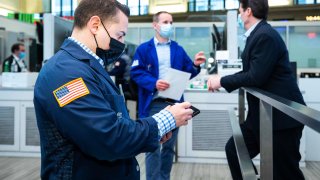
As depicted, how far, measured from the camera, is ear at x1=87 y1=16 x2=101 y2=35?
121cm

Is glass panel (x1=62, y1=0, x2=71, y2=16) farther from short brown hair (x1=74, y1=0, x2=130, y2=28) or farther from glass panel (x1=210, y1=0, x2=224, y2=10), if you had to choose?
short brown hair (x1=74, y1=0, x2=130, y2=28)

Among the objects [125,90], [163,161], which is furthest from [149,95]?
[125,90]

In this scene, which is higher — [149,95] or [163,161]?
[149,95]

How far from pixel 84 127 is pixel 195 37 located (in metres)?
7.90

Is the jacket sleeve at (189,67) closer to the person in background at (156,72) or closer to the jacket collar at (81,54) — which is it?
the person in background at (156,72)

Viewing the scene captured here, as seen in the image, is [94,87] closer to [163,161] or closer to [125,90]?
[163,161]

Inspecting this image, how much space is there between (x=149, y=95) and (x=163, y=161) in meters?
0.54

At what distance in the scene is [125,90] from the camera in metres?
5.96

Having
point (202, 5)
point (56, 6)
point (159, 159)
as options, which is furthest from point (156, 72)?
point (56, 6)

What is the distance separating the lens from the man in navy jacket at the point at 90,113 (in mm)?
1065

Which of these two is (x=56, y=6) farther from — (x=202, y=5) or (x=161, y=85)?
(x=161, y=85)

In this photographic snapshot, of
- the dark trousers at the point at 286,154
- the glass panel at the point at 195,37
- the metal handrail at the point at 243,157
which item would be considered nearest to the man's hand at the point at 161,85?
the metal handrail at the point at 243,157

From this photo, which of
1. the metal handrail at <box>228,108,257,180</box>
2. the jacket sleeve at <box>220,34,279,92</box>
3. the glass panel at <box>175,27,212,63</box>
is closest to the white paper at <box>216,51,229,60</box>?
the metal handrail at <box>228,108,257,180</box>

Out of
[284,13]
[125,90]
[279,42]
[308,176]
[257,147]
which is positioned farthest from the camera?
[284,13]
